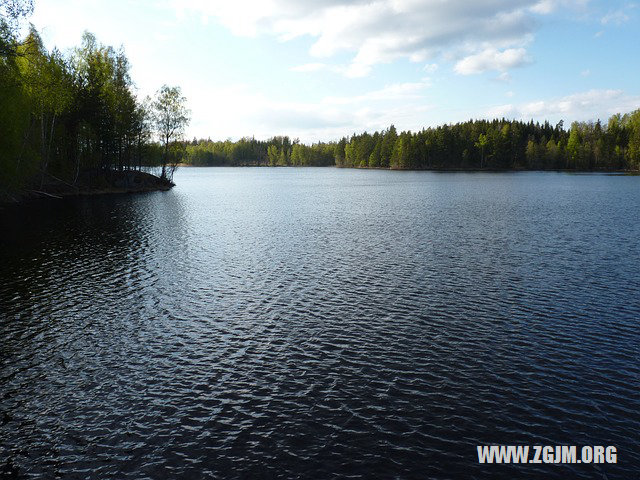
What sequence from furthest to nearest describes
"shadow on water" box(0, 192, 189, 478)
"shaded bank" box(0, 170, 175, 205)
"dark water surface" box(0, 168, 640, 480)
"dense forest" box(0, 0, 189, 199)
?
1. "shaded bank" box(0, 170, 175, 205)
2. "dense forest" box(0, 0, 189, 199)
3. "shadow on water" box(0, 192, 189, 478)
4. "dark water surface" box(0, 168, 640, 480)

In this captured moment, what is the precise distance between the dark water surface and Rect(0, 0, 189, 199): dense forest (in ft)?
80.3

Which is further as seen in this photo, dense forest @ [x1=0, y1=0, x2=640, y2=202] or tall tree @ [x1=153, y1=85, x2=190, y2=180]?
tall tree @ [x1=153, y1=85, x2=190, y2=180]

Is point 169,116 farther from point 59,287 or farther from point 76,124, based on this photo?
point 59,287

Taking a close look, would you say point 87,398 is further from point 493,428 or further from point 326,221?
point 326,221

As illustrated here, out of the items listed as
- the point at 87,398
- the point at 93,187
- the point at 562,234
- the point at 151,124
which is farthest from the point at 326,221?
the point at 151,124

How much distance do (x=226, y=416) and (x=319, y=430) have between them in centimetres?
394

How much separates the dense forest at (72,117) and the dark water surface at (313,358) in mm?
24478

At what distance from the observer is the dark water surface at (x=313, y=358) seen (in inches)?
596

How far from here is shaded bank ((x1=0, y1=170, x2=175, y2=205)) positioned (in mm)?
83500

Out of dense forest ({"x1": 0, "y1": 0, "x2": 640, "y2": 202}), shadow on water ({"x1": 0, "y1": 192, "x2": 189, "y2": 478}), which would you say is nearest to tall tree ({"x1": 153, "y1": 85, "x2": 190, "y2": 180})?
dense forest ({"x1": 0, "y1": 0, "x2": 640, "y2": 202})

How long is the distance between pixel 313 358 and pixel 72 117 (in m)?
94.3

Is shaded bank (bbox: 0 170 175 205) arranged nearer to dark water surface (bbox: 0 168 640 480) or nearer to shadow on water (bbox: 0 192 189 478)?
shadow on water (bbox: 0 192 189 478)

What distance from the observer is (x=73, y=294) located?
31984 mm

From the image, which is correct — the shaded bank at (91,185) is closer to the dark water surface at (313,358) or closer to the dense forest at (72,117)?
the dense forest at (72,117)
